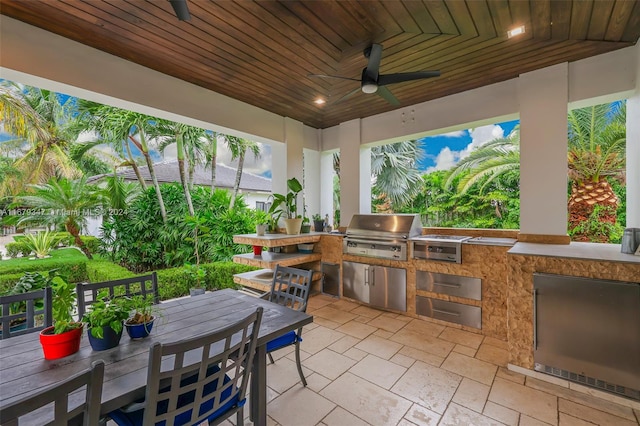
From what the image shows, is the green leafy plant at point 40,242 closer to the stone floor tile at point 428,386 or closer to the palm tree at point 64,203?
the palm tree at point 64,203

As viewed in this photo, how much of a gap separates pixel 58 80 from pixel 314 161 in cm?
393

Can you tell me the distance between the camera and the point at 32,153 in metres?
8.30

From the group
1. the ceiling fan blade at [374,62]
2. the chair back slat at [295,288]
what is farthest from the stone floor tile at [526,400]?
the ceiling fan blade at [374,62]

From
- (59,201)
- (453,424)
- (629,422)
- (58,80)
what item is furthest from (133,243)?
(629,422)

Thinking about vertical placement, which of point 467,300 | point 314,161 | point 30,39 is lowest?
point 467,300

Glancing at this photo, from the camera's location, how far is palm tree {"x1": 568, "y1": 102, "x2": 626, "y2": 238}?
3.89 metres

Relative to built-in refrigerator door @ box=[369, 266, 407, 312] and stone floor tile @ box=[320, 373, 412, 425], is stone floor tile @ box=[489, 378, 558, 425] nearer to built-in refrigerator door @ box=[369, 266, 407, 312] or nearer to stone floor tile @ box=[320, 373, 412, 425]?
stone floor tile @ box=[320, 373, 412, 425]

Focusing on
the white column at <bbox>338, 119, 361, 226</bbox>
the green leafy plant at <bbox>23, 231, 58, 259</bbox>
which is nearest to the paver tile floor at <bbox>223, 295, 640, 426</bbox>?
the white column at <bbox>338, 119, 361, 226</bbox>

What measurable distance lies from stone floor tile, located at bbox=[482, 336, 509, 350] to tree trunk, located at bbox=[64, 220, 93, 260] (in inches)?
303

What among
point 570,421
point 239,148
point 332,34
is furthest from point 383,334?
point 239,148

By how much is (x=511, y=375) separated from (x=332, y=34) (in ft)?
11.7

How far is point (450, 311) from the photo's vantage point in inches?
137

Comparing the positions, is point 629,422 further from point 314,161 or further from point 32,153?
point 32,153

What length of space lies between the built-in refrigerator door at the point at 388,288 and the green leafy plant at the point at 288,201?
1.69 m
